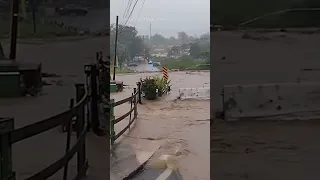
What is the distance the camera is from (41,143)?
1.53m

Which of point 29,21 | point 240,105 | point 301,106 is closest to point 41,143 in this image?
point 29,21

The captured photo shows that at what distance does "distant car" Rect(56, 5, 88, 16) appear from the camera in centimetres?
151

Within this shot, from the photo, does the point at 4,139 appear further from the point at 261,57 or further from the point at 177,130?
the point at 177,130

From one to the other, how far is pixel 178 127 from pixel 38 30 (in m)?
1.26

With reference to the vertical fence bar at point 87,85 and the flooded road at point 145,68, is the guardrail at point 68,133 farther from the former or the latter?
the flooded road at point 145,68

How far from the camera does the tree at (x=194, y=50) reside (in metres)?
1.85

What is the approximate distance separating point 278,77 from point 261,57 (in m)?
0.10

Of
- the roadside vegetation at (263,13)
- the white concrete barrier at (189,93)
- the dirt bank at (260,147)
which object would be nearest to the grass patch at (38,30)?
the roadside vegetation at (263,13)

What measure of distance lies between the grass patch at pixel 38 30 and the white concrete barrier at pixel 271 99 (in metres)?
0.67

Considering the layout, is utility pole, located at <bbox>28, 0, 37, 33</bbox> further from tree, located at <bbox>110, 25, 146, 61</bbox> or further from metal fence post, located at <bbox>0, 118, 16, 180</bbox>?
tree, located at <bbox>110, 25, 146, 61</bbox>

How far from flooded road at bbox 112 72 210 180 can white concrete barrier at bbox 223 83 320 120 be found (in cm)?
22

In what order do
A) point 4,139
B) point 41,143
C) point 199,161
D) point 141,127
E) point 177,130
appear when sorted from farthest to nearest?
point 141,127, point 177,130, point 199,161, point 41,143, point 4,139

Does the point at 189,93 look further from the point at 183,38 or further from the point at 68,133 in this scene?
the point at 68,133

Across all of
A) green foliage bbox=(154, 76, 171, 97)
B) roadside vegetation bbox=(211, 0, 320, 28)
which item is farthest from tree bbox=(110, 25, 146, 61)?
roadside vegetation bbox=(211, 0, 320, 28)
